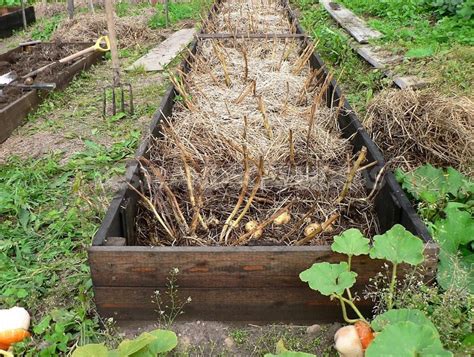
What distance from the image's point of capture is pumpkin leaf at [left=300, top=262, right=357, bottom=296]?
215 cm

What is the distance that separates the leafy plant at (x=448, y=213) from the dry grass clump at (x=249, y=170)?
32cm

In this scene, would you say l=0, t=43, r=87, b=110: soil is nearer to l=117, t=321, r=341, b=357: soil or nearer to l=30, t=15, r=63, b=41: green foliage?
l=30, t=15, r=63, b=41: green foliage

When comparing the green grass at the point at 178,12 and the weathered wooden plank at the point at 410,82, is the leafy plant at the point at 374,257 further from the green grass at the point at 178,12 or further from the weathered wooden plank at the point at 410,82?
the green grass at the point at 178,12

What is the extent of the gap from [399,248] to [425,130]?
6.84ft

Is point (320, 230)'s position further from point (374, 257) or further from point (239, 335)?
point (239, 335)

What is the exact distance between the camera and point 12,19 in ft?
36.7

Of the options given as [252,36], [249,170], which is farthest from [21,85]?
[249,170]

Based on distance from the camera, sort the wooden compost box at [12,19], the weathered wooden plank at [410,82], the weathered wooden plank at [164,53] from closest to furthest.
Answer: the weathered wooden plank at [410,82] < the weathered wooden plank at [164,53] < the wooden compost box at [12,19]

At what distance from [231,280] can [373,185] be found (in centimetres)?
122

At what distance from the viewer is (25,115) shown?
18.6 ft

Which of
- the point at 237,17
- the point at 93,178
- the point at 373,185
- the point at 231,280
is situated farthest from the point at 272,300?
the point at 237,17

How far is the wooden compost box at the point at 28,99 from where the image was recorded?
5211 mm

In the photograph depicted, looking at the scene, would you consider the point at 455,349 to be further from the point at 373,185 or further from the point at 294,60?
the point at 294,60

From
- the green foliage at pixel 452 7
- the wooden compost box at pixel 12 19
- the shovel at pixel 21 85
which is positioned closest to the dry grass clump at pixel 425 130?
the shovel at pixel 21 85
